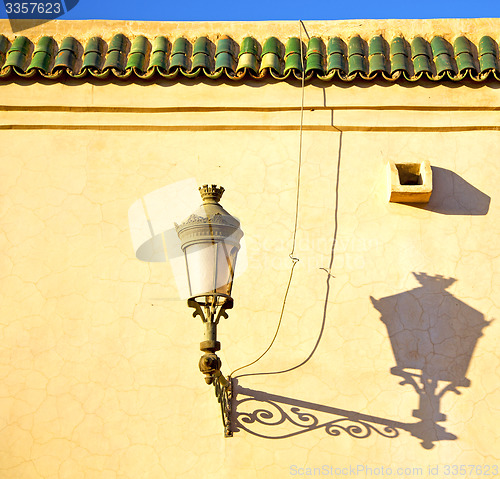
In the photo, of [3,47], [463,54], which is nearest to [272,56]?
[463,54]

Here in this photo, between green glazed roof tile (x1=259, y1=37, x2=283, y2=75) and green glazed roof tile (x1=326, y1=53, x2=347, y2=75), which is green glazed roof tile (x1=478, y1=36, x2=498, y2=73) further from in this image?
green glazed roof tile (x1=259, y1=37, x2=283, y2=75)

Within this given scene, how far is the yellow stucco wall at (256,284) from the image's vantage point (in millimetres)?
4055

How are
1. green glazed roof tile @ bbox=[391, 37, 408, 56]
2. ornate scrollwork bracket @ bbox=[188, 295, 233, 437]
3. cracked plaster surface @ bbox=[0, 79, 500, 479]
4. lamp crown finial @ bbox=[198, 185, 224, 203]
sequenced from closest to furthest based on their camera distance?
ornate scrollwork bracket @ bbox=[188, 295, 233, 437]
lamp crown finial @ bbox=[198, 185, 224, 203]
cracked plaster surface @ bbox=[0, 79, 500, 479]
green glazed roof tile @ bbox=[391, 37, 408, 56]

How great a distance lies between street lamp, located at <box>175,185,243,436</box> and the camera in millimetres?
3508

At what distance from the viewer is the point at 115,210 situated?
4.67 m

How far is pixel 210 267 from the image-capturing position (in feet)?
11.6

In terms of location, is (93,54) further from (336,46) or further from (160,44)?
(336,46)

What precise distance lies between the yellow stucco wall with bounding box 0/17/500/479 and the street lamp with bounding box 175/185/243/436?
2.23 feet

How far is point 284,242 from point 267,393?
0.92 metres

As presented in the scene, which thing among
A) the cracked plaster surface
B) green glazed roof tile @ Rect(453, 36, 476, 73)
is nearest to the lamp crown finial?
the cracked plaster surface

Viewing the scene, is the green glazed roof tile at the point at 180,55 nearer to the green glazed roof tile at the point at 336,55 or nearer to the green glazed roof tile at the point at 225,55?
the green glazed roof tile at the point at 225,55

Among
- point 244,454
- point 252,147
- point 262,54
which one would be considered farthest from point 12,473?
point 262,54

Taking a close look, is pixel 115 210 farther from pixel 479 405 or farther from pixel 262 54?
pixel 479 405

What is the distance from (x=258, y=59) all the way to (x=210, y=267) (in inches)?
76.7
